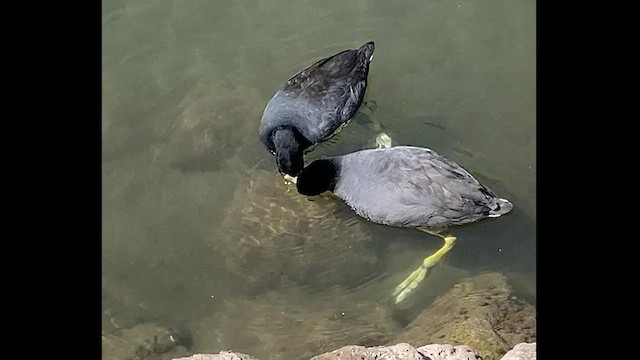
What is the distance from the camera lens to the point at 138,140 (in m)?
5.29

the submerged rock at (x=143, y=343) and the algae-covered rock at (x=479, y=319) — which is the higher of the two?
the algae-covered rock at (x=479, y=319)

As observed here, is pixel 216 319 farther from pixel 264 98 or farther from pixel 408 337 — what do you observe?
pixel 264 98

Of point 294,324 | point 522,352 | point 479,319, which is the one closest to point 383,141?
point 294,324

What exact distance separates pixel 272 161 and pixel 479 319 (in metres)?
1.90

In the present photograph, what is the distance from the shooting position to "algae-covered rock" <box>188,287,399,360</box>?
433 centimetres

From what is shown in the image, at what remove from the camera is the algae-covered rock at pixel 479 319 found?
3.89 metres

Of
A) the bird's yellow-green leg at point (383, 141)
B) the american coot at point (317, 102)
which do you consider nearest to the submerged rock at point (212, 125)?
the american coot at point (317, 102)

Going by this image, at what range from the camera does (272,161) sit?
5207mm

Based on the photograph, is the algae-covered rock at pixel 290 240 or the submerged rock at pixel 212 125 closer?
the algae-covered rock at pixel 290 240

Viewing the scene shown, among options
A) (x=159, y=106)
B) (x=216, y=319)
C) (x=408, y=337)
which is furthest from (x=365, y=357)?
(x=159, y=106)

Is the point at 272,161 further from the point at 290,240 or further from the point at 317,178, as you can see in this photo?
the point at 290,240

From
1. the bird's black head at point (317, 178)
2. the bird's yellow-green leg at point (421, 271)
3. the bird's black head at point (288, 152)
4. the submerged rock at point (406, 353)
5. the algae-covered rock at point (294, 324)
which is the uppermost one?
the bird's black head at point (288, 152)

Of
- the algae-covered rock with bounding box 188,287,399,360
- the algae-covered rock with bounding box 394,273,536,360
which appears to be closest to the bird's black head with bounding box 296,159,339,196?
the algae-covered rock with bounding box 188,287,399,360

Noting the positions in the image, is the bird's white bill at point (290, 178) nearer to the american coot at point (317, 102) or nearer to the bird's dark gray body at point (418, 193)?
the american coot at point (317, 102)
